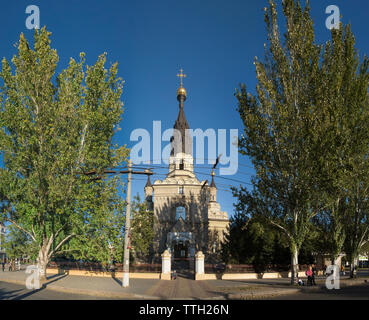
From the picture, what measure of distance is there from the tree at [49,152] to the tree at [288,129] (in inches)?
375

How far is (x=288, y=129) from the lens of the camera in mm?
18234

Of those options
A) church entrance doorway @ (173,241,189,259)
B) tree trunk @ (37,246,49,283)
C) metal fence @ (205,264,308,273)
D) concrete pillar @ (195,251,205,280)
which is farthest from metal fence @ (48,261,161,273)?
church entrance doorway @ (173,241,189,259)

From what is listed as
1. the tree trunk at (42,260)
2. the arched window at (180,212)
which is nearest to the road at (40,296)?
the tree trunk at (42,260)

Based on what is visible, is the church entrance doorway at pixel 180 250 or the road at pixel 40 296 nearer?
the road at pixel 40 296

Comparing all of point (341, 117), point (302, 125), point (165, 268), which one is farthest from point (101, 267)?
point (341, 117)

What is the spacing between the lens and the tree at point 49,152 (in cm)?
1831

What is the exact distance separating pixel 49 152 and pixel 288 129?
15425 mm

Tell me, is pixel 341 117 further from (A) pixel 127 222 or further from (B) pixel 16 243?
(B) pixel 16 243

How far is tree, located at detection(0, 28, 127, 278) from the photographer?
18.3 meters

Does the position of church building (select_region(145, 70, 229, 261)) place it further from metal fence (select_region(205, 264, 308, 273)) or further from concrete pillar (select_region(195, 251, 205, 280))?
concrete pillar (select_region(195, 251, 205, 280))

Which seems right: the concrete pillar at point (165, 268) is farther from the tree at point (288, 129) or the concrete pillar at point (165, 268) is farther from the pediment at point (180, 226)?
the pediment at point (180, 226)
